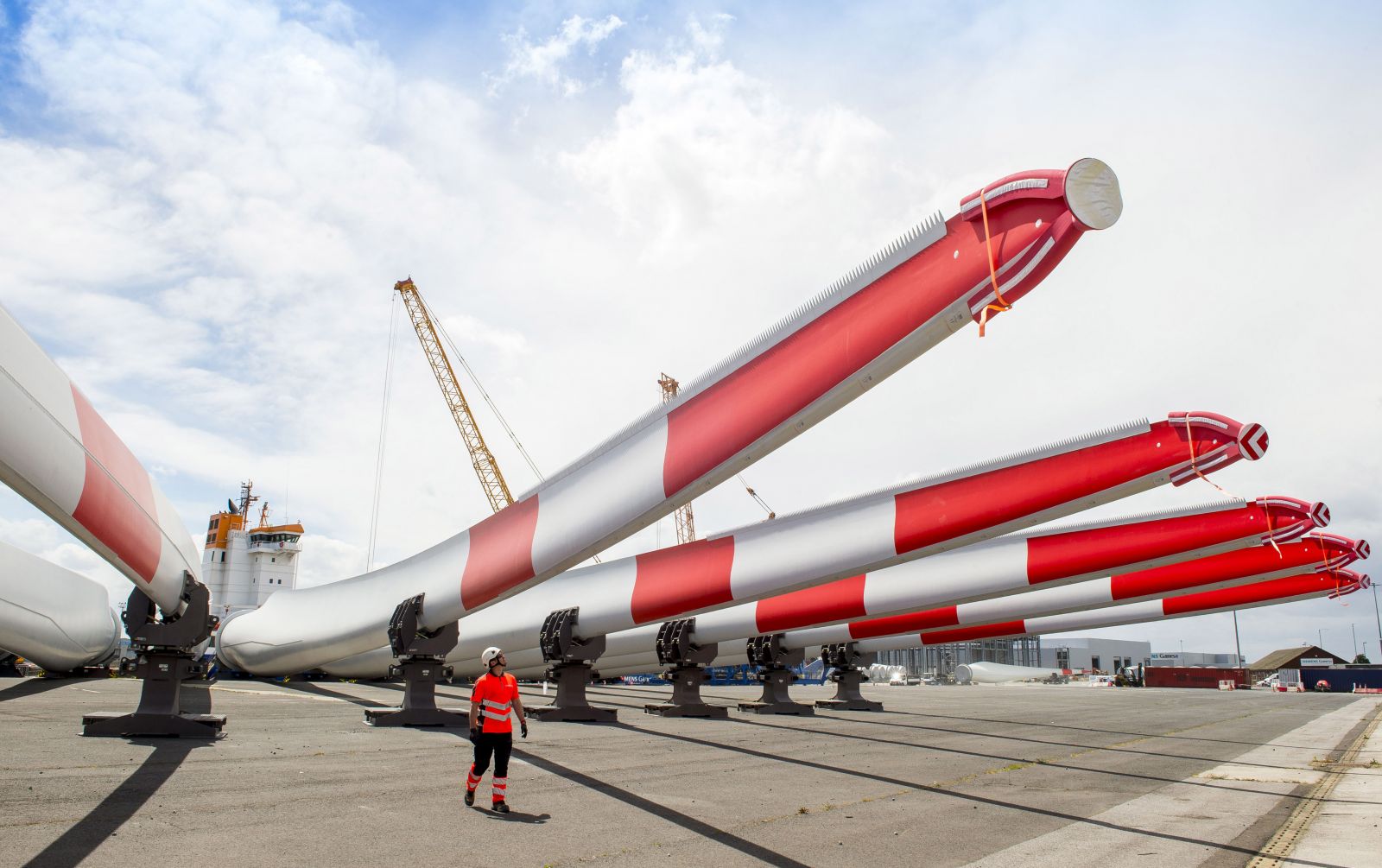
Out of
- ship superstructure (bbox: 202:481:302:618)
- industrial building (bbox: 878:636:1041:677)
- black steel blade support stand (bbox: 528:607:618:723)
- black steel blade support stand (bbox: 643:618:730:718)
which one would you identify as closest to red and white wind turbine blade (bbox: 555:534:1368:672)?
black steel blade support stand (bbox: 643:618:730:718)

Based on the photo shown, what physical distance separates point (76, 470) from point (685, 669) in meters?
14.6

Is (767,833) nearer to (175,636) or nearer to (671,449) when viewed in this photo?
(671,449)

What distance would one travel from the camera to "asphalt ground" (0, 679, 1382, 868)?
6727mm

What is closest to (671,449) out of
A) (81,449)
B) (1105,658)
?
(81,449)

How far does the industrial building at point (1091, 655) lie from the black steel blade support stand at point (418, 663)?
4161 inches

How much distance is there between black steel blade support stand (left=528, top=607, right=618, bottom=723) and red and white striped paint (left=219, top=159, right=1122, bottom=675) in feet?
12.4

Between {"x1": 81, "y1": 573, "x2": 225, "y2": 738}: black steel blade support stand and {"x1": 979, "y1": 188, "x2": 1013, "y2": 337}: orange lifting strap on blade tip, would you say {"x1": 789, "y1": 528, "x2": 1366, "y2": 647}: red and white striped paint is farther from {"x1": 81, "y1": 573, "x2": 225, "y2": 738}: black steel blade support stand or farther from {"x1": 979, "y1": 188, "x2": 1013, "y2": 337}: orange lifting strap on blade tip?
{"x1": 81, "y1": 573, "x2": 225, "y2": 738}: black steel blade support stand

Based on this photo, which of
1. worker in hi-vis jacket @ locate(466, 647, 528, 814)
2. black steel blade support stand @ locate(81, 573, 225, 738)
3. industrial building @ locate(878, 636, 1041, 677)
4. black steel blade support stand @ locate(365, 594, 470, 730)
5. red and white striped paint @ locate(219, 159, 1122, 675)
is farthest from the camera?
industrial building @ locate(878, 636, 1041, 677)

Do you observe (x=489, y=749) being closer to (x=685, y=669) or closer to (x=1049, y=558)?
(x=1049, y=558)

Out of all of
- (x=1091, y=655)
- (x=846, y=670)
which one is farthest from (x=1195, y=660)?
(x=846, y=670)

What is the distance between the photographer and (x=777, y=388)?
9.17m

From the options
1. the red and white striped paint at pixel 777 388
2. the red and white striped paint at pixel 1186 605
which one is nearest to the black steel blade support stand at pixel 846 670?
the red and white striped paint at pixel 1186 605

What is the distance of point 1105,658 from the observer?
121125 millimetres

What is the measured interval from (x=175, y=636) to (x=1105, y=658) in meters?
127
